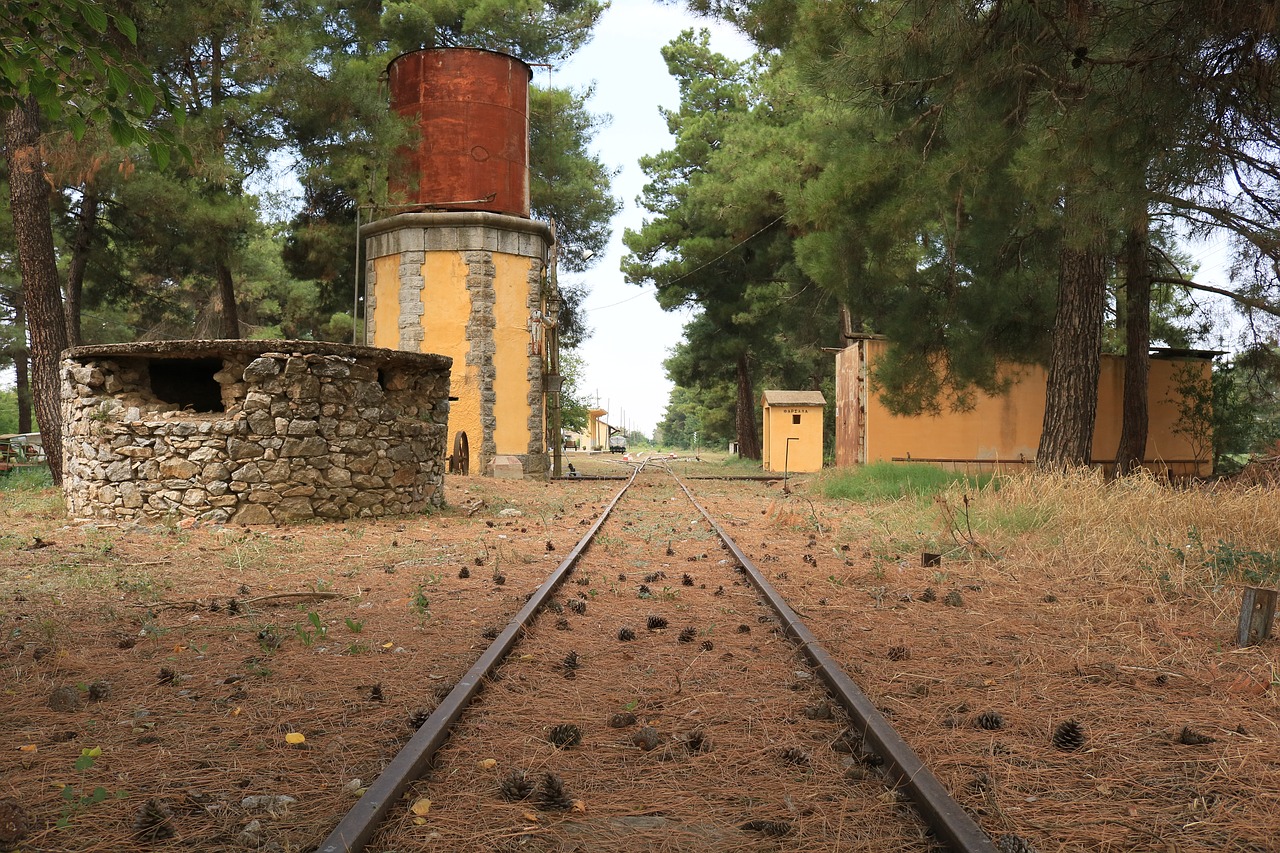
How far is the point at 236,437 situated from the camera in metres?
9.24

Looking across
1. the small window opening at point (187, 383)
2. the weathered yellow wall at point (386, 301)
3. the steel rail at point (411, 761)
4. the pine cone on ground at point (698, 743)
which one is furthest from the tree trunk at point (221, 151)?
the pine cone on ground at point (698, 743)

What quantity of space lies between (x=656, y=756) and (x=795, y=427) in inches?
873

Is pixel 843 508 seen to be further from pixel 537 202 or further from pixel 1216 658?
pixel 537 202

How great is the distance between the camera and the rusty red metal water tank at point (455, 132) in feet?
63.3

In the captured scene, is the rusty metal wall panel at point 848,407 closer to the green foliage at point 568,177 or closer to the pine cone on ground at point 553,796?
the green foliage at point 568,177

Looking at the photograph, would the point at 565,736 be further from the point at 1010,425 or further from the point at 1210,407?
the point at 1210,407

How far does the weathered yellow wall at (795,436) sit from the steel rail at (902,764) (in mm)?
20396

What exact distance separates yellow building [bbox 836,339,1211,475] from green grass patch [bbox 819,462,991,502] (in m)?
1.73

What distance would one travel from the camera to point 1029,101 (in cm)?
694

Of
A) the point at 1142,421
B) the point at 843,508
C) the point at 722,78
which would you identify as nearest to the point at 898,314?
the point at 843,508

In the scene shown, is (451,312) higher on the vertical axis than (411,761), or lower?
higher

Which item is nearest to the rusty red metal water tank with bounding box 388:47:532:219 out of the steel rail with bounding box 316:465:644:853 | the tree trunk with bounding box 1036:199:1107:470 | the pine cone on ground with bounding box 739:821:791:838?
the tree trunk with bounding box 1036:199:1107:470

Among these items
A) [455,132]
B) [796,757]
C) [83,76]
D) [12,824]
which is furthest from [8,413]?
[796,757]

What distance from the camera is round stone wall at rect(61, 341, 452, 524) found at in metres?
9.27
